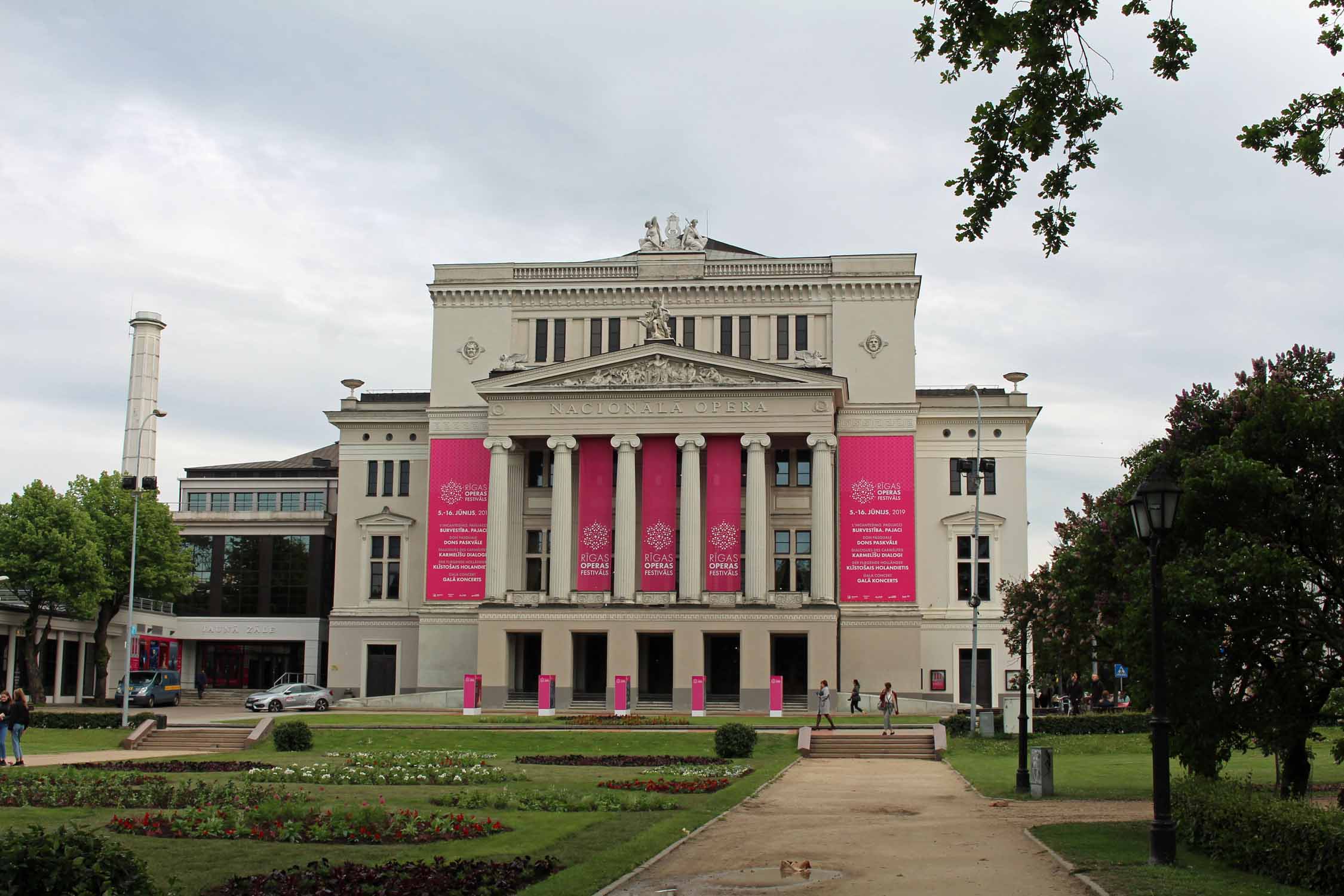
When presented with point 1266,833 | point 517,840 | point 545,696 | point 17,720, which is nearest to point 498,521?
point 545,696

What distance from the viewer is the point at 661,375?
64312 mm

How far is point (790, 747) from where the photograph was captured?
40.4m

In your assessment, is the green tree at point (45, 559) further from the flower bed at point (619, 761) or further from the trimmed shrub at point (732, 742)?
the trimmed shrub at point (732, 742)

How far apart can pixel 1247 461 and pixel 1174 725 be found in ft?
14.5

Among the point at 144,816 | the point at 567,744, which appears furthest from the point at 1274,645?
the point at 567,744

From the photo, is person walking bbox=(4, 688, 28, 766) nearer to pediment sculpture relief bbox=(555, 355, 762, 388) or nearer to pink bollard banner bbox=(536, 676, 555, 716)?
pink bollard banner bbox=(536, 676, 555, 716)

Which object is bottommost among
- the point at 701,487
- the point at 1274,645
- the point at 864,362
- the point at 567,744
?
the point at 567,744

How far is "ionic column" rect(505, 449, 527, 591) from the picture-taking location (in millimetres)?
Answer: 66438

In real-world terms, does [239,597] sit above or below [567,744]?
above

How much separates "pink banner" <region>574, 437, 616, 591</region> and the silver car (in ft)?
46.6

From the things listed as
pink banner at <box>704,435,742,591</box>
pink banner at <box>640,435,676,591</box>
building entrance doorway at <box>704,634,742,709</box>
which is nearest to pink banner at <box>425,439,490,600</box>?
pink banner at <box>640,435,676,591</box>

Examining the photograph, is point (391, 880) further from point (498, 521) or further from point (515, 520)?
point (515, 520)

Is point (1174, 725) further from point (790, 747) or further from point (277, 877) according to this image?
point (790, 747)

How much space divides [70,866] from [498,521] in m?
54.7
